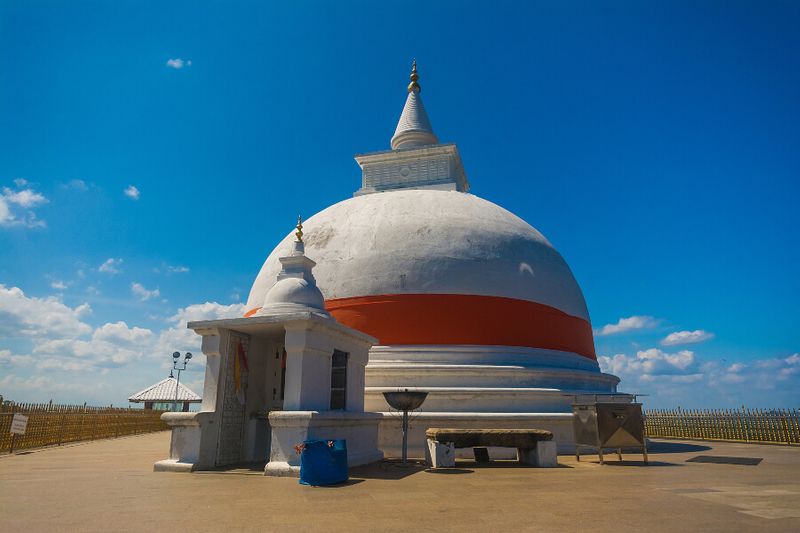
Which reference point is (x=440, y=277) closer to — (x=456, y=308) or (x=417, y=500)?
(x=456, y=308)

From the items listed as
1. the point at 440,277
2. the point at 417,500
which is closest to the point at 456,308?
the point at 440,277

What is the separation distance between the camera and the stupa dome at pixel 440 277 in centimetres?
1577

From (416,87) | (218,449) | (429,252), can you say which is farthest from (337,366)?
(416,87)

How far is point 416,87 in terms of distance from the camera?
26.3 metres

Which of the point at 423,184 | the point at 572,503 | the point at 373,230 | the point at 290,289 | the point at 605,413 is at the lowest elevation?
the point at 572,503

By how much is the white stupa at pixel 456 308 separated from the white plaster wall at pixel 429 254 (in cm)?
4

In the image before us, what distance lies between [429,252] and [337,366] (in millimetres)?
5430

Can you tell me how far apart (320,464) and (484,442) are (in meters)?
4.30

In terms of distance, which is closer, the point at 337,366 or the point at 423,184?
the point at 337,366

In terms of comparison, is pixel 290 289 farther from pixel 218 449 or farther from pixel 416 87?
pixel 416 87

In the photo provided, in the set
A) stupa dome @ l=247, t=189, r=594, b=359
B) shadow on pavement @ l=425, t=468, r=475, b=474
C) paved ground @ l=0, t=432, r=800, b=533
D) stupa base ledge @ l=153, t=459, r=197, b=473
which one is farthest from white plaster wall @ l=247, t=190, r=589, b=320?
stupa base ledge @ l=153, t=459, r=197, b=473

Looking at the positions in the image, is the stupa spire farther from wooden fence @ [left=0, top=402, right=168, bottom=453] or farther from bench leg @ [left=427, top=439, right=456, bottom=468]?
wooden fence @ [left=0, top=402, right=168, bottom=453]

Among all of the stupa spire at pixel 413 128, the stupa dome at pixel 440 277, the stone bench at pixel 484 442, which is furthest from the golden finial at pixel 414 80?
the stone bench at pixel 484 442

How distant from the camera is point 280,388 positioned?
43.8 ft
